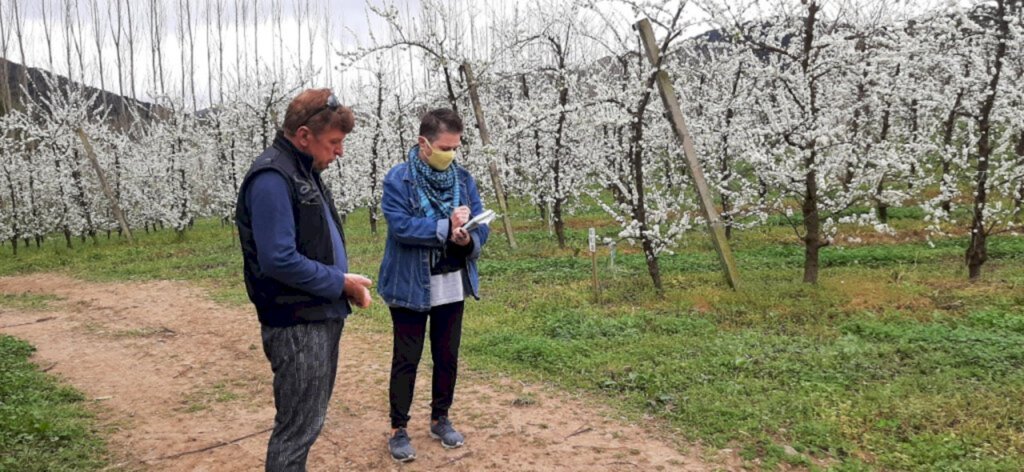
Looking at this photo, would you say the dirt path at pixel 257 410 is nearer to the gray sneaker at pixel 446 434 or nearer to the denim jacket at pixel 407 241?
the gray sneaker at pixel 446 434

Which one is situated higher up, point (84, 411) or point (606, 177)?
point (606, 177)

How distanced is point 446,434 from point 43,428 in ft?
8.34

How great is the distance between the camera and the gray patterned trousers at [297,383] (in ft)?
8.27

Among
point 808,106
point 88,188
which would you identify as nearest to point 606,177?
point 808,106

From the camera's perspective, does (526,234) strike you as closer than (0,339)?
No

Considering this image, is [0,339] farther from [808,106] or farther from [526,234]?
[526,234]

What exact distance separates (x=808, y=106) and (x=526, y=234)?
833 centimetres

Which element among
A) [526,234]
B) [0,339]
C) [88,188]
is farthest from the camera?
[88,188]

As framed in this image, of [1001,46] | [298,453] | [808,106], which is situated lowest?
[298,453]

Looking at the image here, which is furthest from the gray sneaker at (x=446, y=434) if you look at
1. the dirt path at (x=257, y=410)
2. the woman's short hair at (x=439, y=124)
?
the woman's short hair at (x=439, y=124)

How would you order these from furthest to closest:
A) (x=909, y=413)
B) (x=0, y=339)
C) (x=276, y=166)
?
(x=0, y=339)
(x=909, y=413)
(x=276, y=166)

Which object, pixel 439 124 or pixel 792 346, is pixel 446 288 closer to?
pixel 439 124

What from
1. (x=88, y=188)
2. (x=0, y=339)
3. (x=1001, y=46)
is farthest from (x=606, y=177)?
(x=88, y=188)

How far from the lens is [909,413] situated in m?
4.11
